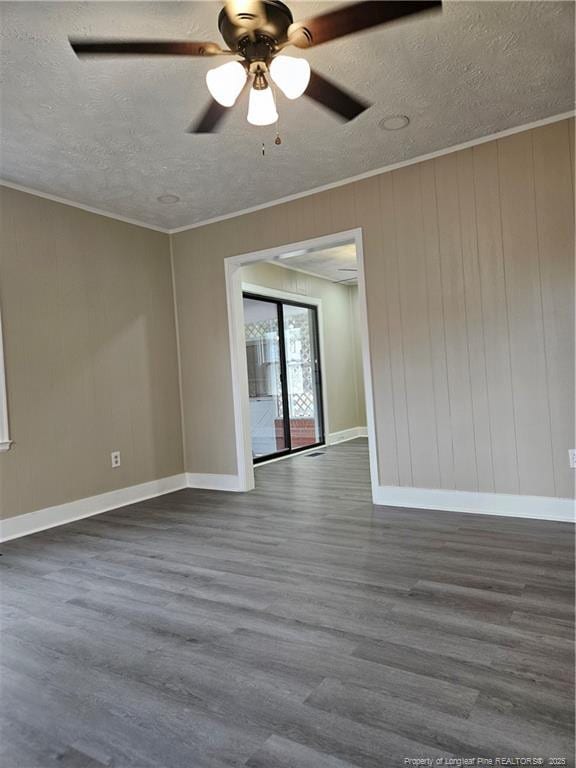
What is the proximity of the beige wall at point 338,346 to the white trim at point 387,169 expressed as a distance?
2.05 meters

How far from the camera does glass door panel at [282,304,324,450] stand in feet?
→ 22.5

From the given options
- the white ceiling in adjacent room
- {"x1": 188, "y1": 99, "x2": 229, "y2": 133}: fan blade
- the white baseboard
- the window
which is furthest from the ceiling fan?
the white baseboard

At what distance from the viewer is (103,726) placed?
1.51 meters

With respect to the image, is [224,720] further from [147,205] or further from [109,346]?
[147,205]

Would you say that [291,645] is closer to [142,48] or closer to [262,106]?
[262,106]

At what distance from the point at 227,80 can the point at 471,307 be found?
2.30 meters

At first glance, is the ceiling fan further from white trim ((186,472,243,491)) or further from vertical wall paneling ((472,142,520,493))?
white trim ((186,472,243,491))

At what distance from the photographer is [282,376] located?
21.7 ft

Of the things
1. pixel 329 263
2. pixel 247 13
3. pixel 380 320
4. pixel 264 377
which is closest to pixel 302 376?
pixel 264 377

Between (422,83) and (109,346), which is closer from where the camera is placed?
(422,83)

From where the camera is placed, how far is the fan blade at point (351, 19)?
1.58 meters

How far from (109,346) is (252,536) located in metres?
2.15

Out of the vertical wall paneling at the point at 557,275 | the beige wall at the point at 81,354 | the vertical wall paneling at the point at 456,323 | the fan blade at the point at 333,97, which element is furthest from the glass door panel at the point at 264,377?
the fan blade at the point at 333,97

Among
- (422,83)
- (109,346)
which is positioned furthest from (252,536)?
(422,83)
